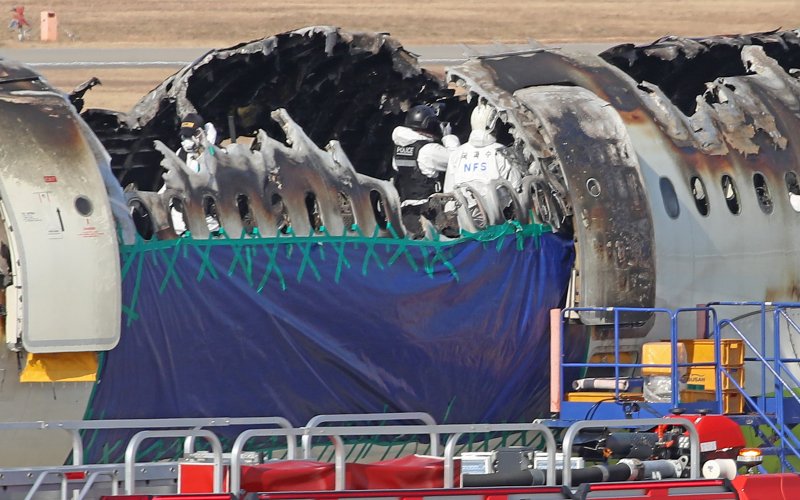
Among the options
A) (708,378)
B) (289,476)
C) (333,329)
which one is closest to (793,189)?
(708,378)

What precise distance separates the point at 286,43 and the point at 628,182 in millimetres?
5787

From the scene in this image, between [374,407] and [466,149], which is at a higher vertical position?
[466,149]

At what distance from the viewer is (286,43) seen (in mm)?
22578

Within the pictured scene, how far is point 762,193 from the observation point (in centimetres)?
2089

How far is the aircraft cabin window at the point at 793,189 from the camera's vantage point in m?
21.1

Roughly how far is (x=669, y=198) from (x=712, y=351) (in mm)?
2299

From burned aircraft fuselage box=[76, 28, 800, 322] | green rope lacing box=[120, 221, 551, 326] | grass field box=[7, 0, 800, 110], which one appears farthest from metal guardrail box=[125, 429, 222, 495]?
grass field box=[7, 0, 800, 110]

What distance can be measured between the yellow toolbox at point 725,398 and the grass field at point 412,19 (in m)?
38.9

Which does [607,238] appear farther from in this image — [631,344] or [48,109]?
[48,109]

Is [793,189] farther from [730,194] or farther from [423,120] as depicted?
[423,120]

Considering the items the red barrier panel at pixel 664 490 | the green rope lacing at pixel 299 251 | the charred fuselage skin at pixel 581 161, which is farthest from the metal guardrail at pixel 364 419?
the charred fuselage skin at pixel 581 161

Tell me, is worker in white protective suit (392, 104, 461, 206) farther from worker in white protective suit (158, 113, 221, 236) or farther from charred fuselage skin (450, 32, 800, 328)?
worker in white protective suit (158, 113, 221, 236)

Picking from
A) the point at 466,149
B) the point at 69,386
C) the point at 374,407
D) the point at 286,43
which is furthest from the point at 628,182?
the point at 69,386

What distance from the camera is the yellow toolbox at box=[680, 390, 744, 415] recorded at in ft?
59.3
